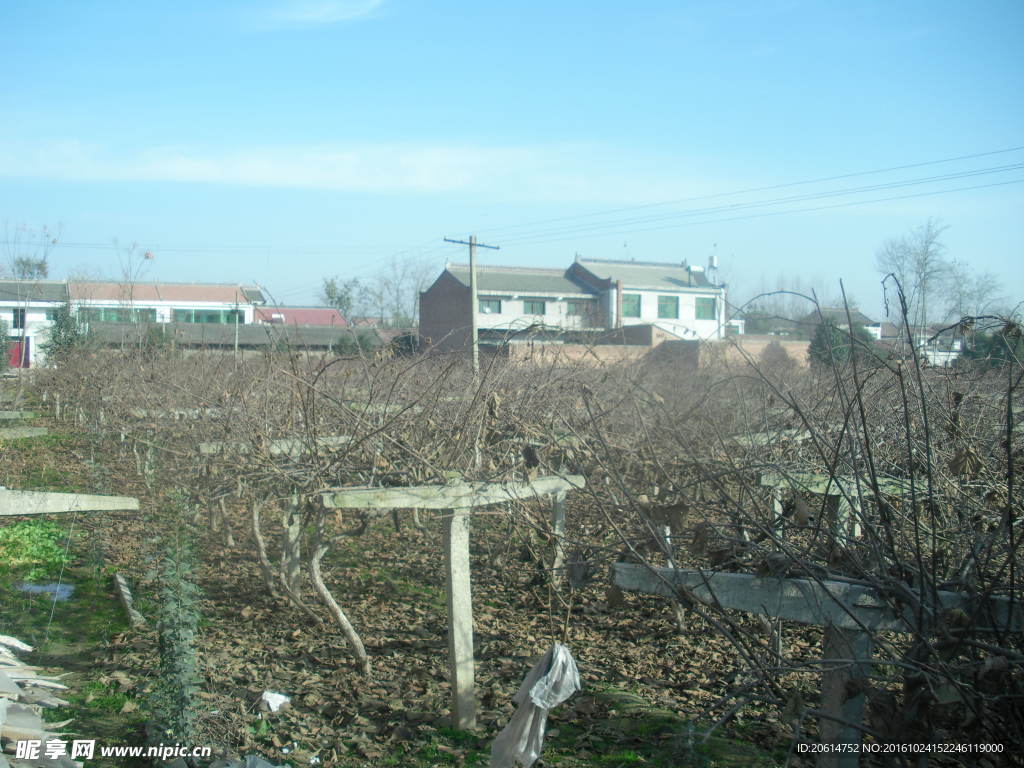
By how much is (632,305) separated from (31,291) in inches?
1575

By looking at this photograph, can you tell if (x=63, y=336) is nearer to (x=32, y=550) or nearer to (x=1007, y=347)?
(x=32, y=550)

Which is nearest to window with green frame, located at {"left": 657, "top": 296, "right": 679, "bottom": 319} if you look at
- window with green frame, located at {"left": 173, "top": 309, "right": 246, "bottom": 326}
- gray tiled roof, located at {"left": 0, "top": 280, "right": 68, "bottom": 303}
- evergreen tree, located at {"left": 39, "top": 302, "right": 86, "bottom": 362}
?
window with green frame, located at {"left": 173, "top": 309, "right": 246, "bottom": 326}

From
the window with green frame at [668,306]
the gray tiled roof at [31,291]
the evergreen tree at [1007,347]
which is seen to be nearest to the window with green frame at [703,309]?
the window with green frame at [668,306]

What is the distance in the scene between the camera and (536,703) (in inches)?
162

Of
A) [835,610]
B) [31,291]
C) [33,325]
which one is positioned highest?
[31,291]

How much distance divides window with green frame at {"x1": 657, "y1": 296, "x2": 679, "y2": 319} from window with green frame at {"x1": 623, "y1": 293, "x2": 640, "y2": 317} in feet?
4.91

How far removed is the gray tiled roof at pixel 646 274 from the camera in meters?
56.3

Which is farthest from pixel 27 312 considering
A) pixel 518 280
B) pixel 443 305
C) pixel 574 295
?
pixel 574 295

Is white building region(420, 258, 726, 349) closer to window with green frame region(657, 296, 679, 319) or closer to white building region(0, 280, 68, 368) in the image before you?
window with green frame region(657, 296, 679, 319)

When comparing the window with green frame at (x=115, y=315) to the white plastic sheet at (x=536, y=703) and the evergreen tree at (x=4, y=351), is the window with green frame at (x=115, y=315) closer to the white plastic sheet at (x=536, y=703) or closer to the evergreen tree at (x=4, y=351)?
the evergreen tree at (x=4, y=351)

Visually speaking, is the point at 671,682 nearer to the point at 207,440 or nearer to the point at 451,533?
the point at 451,533

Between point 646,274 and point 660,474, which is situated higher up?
point 646,274

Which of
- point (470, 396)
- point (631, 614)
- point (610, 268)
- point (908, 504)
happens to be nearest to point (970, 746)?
point (908, 504)

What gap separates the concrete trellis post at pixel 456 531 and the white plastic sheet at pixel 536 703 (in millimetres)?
717
